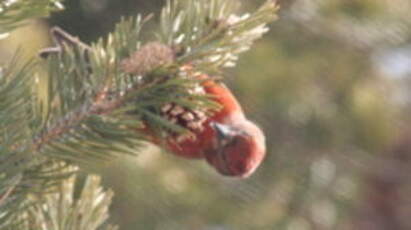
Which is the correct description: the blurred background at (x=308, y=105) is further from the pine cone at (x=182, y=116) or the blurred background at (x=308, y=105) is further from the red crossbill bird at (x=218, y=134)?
the pine cone at (x=182, y=116)

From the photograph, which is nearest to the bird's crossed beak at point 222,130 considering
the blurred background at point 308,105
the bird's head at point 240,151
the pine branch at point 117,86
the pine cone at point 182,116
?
the bird's head at point 240,151

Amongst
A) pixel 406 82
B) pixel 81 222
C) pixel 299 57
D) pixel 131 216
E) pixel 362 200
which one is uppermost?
pixel 81 222

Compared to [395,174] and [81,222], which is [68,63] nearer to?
[81,222]

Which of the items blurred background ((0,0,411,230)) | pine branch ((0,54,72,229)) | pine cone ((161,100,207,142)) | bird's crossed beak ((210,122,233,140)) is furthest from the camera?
blurred background ((0,0,411,230))

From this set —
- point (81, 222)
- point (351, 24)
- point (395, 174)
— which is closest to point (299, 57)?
point (351, 24)

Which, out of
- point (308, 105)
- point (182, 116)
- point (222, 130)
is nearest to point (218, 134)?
point (222, 130)

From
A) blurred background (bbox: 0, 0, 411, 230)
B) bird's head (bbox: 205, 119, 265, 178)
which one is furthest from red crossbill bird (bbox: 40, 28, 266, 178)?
blurred background (bbox: 0, 0, 411, 230)

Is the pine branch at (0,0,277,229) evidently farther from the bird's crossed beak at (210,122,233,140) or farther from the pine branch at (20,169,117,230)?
the bird's crossed beak at (210,122,233,140)
